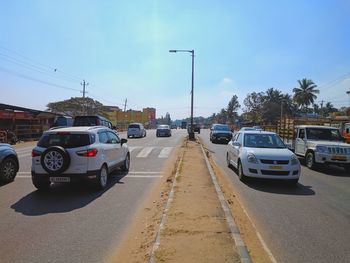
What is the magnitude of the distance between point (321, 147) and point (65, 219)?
11034mm

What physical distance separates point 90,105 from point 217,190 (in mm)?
85798

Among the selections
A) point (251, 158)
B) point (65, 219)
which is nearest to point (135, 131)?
point (251, 158)

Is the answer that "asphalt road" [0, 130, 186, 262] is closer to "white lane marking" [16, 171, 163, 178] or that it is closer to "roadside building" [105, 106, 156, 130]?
"white lane marking" [16, 171, 163, 178]

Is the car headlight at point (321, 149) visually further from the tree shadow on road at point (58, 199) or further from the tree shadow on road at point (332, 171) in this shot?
the tree shadow on road at point (58, 199)

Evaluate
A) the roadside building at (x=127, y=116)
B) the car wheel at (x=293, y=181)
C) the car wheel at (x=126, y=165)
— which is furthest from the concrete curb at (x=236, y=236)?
the roadside building at (x=127, y=116)

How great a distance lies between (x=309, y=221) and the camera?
6.98m

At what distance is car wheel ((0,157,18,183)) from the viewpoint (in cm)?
1097

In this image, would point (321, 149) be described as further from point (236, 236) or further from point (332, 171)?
point (236, 236)

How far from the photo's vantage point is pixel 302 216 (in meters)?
7.35

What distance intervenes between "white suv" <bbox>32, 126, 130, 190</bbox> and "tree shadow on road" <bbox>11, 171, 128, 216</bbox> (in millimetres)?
345

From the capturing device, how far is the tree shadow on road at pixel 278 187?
392 inches

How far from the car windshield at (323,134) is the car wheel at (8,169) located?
12.0 m

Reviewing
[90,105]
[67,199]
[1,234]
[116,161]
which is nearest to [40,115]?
[116,161]

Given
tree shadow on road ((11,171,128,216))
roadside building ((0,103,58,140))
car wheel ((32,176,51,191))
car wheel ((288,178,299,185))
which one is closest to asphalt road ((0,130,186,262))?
tree shadow on road ((11,171,128,216))
